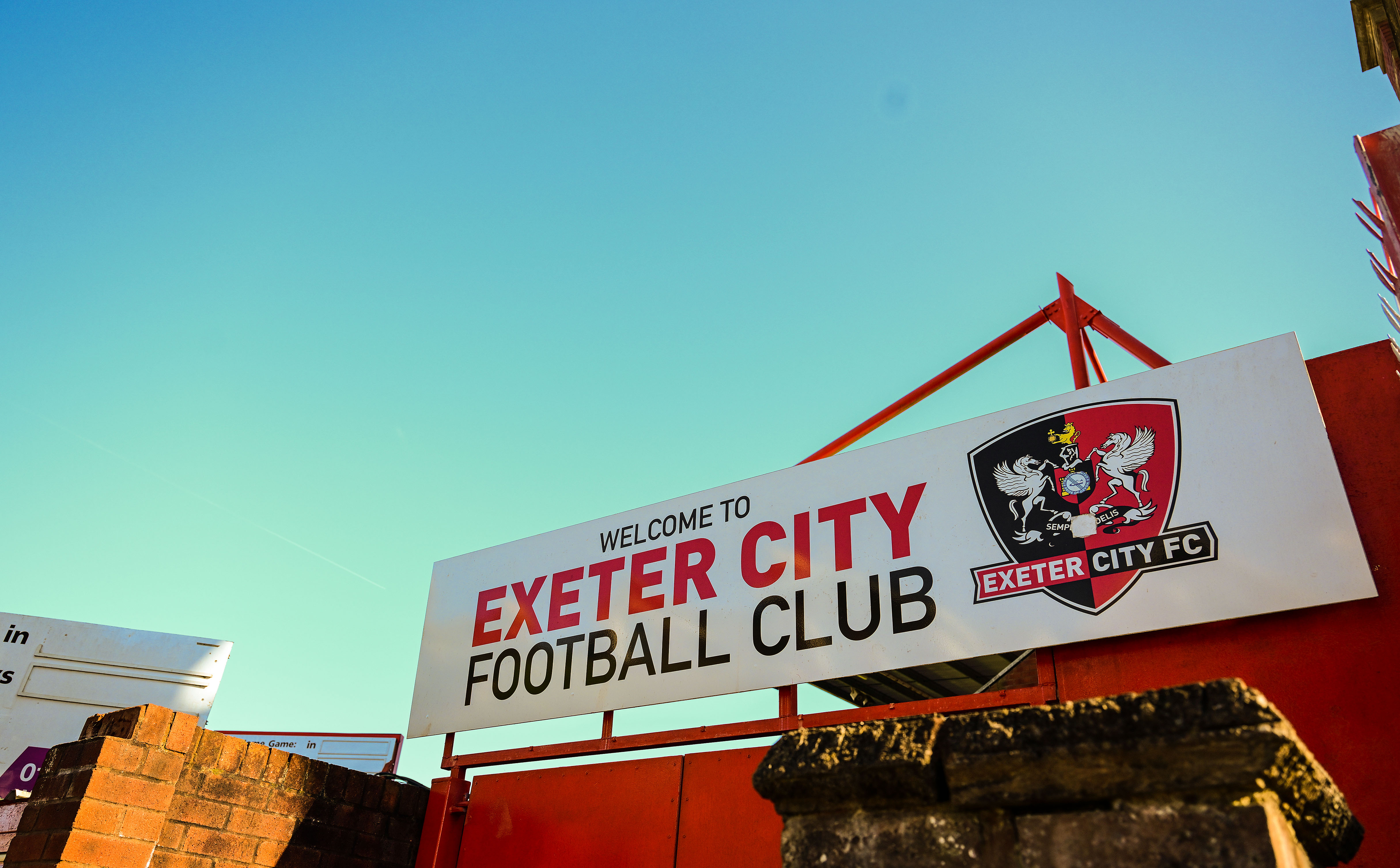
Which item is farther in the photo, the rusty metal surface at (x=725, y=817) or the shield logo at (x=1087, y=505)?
the rusty metal surface at (x=725, y=817)

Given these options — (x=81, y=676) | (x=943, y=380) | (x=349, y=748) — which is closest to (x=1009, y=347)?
(x=943, y=380)

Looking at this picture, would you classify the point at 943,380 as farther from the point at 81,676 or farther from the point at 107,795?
the point at 81,676

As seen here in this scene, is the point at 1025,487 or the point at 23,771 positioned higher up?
the point at 1025,487

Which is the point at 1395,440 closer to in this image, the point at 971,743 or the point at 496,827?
the point at 971,743

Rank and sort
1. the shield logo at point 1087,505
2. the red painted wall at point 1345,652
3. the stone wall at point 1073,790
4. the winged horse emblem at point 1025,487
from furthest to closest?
the winged horse emblem at point 1025,487 < the shield logo at point 1087,505 < the red painted wall at point 1345,652 < the stone wall at point 1073,790

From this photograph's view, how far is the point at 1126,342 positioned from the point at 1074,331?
0.96ft

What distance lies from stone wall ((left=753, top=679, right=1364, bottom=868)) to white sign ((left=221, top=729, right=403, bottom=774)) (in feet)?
42.9

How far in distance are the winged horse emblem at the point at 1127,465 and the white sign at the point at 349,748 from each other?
11522 millimetres

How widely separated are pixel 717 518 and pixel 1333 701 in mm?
3083

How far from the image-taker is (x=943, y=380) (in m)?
6.24

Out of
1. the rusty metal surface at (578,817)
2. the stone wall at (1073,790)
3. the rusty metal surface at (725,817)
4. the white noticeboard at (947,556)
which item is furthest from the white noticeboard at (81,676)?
the stone wall at (1073,790)

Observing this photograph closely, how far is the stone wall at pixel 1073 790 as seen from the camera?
A: 122 cm

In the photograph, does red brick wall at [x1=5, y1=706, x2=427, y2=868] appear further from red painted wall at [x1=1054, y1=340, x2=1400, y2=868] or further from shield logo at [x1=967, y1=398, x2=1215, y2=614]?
red painted wall at [x1=1054, y1=340, x2=1400, y2=868]

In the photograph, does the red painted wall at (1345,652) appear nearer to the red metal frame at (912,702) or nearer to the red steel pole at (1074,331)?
the red metal frame at (912,702)
